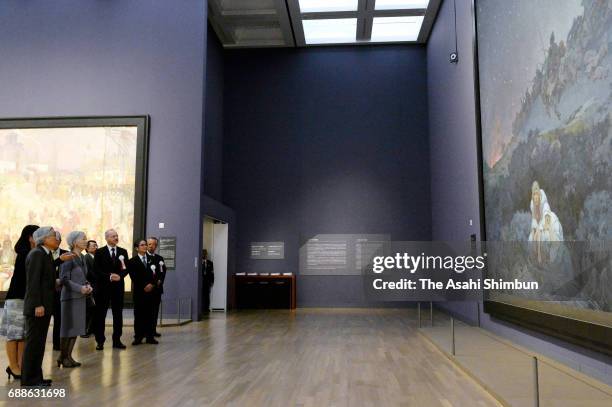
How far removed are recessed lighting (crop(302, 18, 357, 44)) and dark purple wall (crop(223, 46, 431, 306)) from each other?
0.46m

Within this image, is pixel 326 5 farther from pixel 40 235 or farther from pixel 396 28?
pixel 40 235

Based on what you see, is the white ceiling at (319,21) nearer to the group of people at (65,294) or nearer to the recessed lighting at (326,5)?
the recessed lighting at (326,5)

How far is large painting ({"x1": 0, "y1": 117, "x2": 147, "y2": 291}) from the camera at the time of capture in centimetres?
1268

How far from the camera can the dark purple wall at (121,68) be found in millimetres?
12938

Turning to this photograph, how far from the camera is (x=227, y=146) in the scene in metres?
17.1

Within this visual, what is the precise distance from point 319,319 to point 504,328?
5.17m

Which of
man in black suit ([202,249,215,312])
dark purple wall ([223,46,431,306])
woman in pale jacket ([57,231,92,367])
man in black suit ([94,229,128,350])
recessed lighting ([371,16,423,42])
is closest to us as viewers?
woman in pale jacket ([57,231,92,367])

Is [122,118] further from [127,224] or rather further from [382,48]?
[382,48]

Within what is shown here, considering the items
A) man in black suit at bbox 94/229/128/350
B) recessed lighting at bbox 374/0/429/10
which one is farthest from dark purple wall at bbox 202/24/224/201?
man in black suit at bbox 94/229/128/350

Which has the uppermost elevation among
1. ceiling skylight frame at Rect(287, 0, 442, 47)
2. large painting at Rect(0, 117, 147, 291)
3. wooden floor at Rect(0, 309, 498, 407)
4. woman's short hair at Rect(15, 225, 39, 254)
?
ceiling skylight frame at Rect(287, 0, 442, 47)

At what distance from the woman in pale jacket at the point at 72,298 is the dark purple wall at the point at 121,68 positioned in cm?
612

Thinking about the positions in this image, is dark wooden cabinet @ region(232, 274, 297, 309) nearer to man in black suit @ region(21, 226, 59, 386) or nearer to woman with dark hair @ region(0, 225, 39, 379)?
woman with dark hair @ region(0, 225, 39, 379)

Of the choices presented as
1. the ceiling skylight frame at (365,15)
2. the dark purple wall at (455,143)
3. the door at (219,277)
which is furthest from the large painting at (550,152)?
the door at (219,277)

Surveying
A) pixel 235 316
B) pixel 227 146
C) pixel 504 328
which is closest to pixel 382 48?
pixel 227 146
